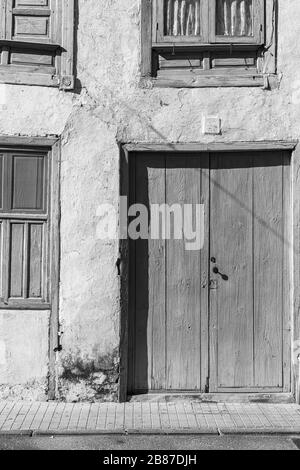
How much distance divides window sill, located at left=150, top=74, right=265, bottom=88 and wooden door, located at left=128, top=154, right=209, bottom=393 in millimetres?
737

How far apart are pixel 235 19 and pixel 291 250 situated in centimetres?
253

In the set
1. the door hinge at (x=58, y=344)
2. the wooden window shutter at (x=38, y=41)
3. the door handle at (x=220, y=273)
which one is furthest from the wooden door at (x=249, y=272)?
the wooden window shutter at (x=38, y=41)

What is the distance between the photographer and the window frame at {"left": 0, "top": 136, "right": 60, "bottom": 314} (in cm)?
751

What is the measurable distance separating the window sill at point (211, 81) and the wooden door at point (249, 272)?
0.74m

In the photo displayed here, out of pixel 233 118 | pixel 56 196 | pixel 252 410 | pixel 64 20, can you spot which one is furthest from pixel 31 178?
pixel 252 410

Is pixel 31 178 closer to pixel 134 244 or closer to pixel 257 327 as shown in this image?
pixel 134 244

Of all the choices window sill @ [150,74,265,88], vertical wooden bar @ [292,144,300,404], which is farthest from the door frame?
window sill @ [150,74,265,88]

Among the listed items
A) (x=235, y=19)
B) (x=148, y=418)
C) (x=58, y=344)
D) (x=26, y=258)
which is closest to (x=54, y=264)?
(x=26, y=258)

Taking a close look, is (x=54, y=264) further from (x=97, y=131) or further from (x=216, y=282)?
(x=216, y=282)

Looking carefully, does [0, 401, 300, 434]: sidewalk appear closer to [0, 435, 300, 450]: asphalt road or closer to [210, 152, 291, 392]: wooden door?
[0, 435, 300, 450]: asphalt road

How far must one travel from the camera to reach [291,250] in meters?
7.57

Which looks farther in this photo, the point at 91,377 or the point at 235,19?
the point at 235,19

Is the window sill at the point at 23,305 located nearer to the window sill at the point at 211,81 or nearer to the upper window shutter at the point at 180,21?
the window sill at the point at 211,81

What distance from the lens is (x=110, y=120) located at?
25.0 feet
